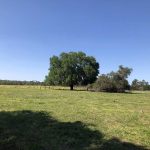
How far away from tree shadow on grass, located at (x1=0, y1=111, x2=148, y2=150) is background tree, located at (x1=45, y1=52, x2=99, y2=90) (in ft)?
237

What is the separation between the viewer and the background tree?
3556 inches

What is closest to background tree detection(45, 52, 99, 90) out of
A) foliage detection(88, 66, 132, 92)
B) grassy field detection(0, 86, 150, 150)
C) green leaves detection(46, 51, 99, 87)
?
green leaves detection(46, 51, 99, 87)

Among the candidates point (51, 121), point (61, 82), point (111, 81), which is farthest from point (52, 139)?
point (61, 82)

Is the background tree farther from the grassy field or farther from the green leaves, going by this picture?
the grassy field

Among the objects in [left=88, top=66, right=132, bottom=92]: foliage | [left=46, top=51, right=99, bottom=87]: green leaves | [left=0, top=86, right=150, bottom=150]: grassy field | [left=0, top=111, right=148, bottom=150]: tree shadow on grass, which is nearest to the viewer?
[left=0, top=111, right=148, bottom=150]: tree shadow on grass

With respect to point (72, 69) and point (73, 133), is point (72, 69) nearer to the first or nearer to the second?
point (72, 69)

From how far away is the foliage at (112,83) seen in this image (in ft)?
265

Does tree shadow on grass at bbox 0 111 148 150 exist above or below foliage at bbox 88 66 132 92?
below

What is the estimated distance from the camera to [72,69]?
299ft

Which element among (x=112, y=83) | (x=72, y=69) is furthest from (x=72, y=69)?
(x=112, y=83)

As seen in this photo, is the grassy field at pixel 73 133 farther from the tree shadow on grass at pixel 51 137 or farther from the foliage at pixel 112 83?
the foliage at pixel 112 83

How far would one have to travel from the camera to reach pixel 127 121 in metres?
18.6

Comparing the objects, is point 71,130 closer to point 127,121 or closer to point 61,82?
point 127,121

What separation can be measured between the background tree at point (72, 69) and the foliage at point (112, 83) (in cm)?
754
